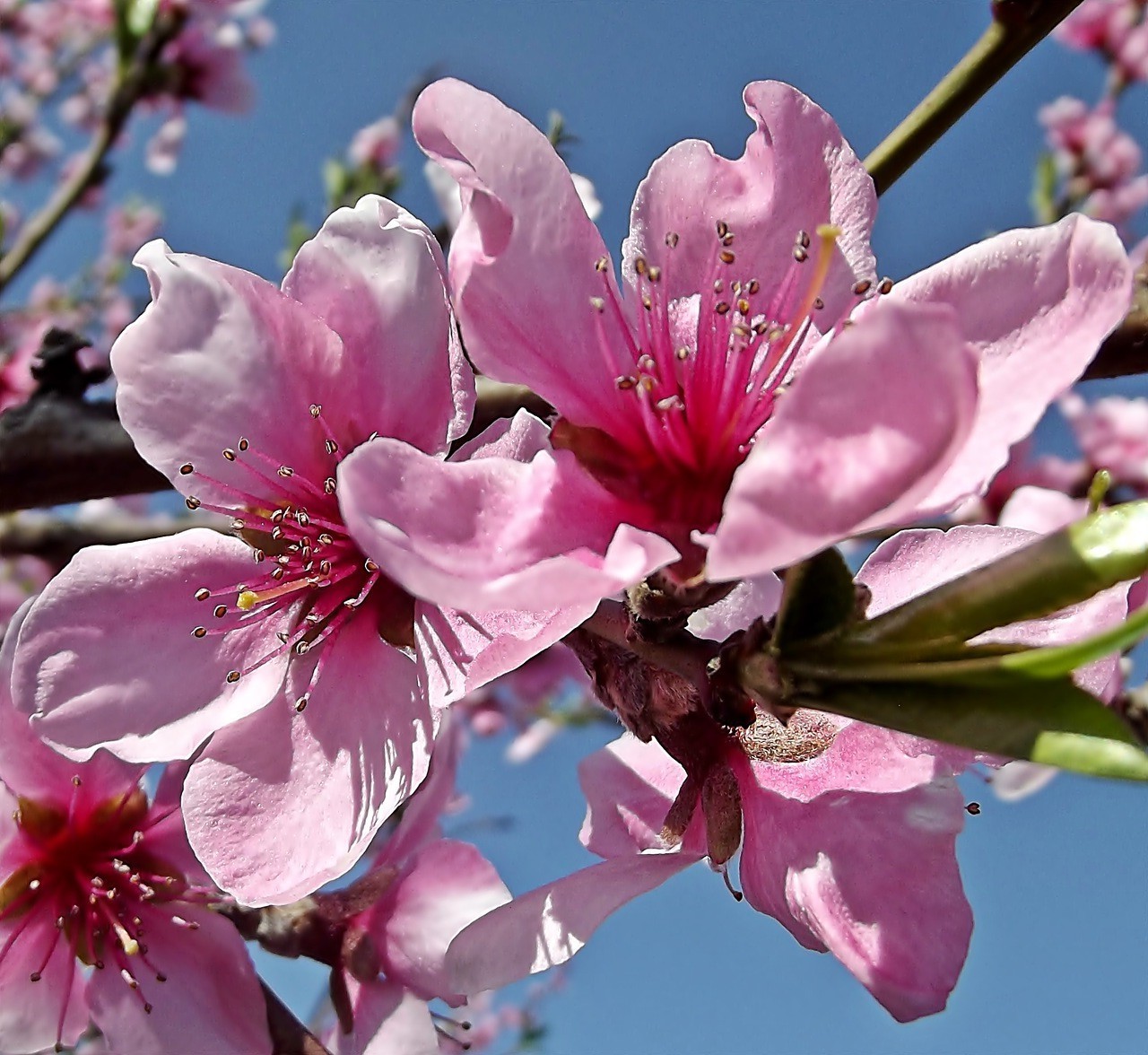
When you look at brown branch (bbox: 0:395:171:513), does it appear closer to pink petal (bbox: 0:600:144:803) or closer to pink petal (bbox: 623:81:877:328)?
pink petal (bbox: 0:600:144:803)

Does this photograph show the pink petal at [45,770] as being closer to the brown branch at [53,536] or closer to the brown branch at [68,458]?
the brown branch at [68,458]

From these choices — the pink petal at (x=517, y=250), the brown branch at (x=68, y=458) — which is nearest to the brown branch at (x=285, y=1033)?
the brown branch at (x=68, y=458)

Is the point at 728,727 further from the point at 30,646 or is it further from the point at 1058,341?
the point at 30,646

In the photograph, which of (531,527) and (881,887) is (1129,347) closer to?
(881,887)

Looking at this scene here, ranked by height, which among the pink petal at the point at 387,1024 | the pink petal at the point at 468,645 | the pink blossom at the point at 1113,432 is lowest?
the pink blossom at the point at 1113,432

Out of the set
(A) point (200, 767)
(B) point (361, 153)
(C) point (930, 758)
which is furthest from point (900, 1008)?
(B) point (361, 153)

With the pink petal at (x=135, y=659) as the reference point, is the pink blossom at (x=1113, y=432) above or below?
below
